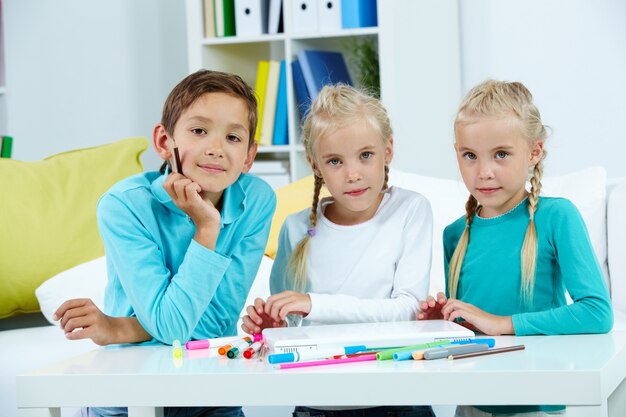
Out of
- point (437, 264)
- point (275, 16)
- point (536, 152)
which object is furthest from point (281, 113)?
point (536, 152)

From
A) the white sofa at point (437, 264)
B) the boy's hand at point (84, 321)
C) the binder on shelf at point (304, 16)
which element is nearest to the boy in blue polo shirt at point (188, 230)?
the boy's hand at point (84, 321)

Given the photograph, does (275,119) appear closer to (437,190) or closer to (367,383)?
(437,190)

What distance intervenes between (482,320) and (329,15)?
6.29ft

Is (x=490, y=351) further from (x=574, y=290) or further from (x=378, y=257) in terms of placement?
(x=378, y=257)

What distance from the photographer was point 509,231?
4.30 ft

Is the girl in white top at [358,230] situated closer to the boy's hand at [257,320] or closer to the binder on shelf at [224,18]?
the boy's hand at [257,320]

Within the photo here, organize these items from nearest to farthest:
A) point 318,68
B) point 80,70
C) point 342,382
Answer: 1. point 342,382
2. point 318,68
3. point 80,70

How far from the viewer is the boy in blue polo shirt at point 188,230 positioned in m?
1.26

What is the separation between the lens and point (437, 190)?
2.06 m

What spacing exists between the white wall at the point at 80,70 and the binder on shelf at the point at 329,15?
746 millimetres

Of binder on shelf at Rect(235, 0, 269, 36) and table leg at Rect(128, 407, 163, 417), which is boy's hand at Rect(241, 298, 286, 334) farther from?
binder on shelf at Rect(235, 0, 269, 36)

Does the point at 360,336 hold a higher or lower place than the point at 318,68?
lower

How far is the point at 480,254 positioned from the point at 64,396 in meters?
0.64

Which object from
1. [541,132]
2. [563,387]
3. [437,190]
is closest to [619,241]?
[437,190]
